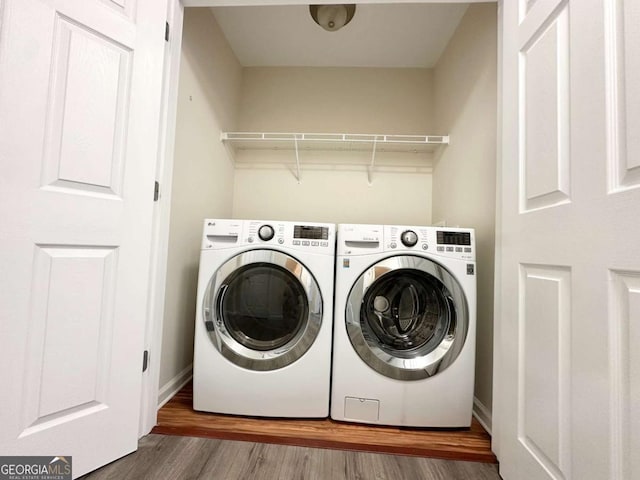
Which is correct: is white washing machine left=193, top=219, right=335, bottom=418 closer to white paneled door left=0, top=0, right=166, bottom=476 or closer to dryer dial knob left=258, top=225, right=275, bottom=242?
dryer dial knob left=258, top=225, right=275, bottom=242

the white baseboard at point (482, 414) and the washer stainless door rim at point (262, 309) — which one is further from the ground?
the washer stainless door rim at point (262, 309)

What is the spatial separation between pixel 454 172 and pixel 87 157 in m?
1.85

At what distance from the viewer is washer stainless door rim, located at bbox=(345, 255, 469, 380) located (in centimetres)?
124

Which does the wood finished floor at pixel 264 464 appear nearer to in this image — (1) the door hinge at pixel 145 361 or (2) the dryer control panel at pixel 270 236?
(1) the door hinge at pixel 145 361

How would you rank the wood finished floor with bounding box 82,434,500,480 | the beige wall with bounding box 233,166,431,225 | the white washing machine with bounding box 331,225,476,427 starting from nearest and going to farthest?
the wood finished floor with bounding box 82,434,500,480 < the white washing machine with bounding box 331,225,476,427 < the beige wall with bounding box 233,166,431,225

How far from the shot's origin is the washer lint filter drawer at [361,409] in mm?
1260

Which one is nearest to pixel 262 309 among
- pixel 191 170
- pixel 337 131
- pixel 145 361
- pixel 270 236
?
pixel 270 236

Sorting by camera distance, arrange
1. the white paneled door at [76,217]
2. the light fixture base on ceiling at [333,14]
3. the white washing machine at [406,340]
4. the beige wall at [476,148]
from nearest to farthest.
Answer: the white paneled door at [76,217] → the white washing machine at [406,340] → the beige wall at [476,148] → the light fixture base on ceiling at [333,14]

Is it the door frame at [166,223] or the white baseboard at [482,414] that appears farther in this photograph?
the white baseboard at [482,414]

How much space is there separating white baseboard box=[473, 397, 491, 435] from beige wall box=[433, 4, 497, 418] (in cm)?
3

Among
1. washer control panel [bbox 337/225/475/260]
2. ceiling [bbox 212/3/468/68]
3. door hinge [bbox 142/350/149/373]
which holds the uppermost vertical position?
ceiling [bbox 212/3/468/68]

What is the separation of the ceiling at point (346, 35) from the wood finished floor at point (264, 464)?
2.37 meters

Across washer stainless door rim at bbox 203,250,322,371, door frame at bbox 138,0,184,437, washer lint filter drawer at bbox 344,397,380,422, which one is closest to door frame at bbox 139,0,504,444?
door frame at bbox 138,0,184,437

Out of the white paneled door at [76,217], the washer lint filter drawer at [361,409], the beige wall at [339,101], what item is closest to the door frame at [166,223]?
the white paneled door at [76,217]
